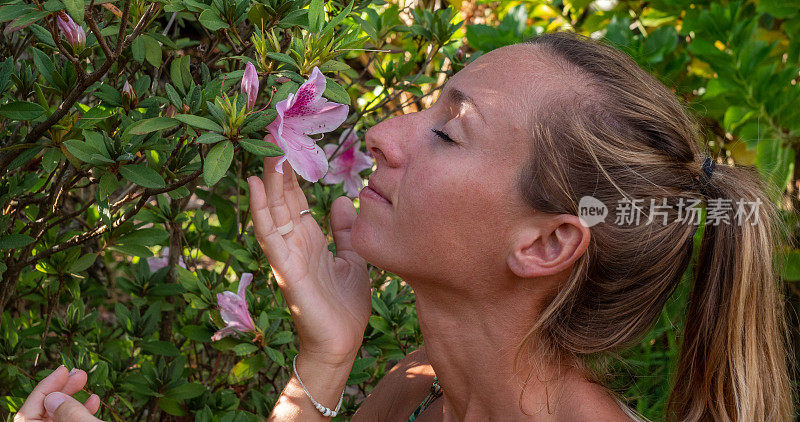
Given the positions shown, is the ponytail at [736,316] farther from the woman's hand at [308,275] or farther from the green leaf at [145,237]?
the green leaf at [145,237]

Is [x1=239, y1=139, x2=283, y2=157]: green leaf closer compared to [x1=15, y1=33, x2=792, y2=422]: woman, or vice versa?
[x1=239, y1=139, x2=283, y2=157]: green leaf

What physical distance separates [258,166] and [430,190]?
3.08ft

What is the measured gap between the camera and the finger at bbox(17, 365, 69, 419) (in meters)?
1.39

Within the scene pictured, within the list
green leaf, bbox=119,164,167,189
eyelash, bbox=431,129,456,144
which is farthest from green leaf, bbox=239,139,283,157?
eyelash, bbox=431,129,456,144

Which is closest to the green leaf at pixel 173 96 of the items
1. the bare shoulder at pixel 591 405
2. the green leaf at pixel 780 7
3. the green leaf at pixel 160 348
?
the green leaf at pixel 160 348

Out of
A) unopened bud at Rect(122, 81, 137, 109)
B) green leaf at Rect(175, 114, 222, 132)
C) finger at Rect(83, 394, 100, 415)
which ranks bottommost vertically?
finger at Rect(83, 394, 100, 415)

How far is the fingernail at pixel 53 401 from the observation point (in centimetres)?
139

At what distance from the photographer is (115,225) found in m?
1.84

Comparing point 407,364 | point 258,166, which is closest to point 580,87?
point 407,364

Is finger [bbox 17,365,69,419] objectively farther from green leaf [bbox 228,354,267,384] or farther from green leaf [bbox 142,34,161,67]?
green leaf [bbox 142,34,161,67]

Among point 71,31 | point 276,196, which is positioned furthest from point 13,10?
point 276,196

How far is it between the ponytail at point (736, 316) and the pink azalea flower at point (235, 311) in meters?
0.99

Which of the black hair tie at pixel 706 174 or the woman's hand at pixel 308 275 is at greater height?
the black hair tie at pixel 706 174

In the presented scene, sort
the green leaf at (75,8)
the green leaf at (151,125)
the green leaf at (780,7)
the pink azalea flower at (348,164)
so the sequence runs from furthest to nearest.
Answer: the green leaf at (780,7)
the pink azalea flower at (348,164)
the green leaf at (151,125)
the green leaf at (75,8)
